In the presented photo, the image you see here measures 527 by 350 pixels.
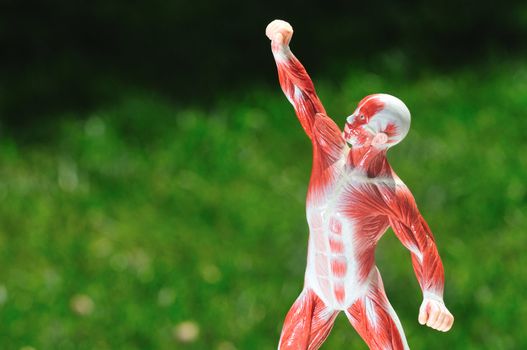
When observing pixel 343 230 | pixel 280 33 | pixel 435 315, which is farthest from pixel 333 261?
pixel 280 33

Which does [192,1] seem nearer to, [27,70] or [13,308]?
[27,70]

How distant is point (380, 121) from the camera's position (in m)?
1.29

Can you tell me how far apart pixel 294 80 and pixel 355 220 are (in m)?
0.20

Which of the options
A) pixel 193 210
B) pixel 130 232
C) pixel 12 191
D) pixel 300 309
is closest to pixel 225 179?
pixel 193 210

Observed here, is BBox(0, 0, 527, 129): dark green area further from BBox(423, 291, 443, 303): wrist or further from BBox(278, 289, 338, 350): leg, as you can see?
BBox(423, 291, 443, 303): wrist

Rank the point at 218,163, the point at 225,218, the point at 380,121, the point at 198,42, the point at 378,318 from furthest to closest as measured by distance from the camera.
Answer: the point at 198,42
the point at 218,163
the point at 225,218
the point at 378,318
the point at 380,121

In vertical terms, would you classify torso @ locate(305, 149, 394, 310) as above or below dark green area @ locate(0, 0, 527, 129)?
below

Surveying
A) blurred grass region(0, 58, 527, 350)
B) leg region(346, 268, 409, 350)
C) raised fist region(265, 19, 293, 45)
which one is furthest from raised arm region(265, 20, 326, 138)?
blurred grass region(0, 58, 527, 350)

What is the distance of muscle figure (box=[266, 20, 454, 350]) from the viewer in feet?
4.30

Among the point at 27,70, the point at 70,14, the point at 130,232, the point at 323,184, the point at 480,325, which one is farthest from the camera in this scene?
the point at 70,14

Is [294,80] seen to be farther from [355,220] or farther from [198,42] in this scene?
[198,42]

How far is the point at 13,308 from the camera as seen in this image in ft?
8.07

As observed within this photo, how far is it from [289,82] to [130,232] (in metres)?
1.43

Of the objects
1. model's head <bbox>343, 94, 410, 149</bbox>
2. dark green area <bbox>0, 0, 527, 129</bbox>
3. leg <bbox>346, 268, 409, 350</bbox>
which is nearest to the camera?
model's head <bbox>343, 94, 410, 149</bbox>
